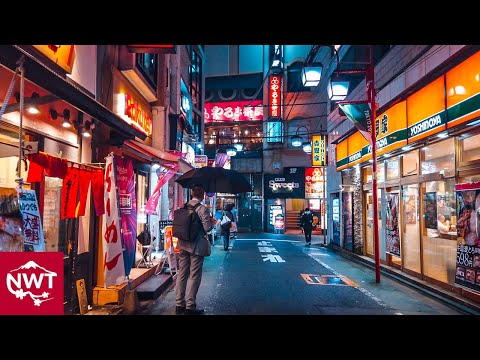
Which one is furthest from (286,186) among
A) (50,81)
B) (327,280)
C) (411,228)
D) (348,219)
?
(50,81)

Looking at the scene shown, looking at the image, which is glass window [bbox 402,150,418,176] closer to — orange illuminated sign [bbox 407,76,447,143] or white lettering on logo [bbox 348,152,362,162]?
orange illuminated sign [bbox 407,76,447,143]

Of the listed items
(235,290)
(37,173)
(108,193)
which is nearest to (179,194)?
(235,290)

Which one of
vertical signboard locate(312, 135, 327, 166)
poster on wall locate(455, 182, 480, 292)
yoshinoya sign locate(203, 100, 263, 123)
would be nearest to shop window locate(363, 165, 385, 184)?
poster on wall locate(455, 182, 480, 292)

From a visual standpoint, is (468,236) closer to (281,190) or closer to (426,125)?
(426,125)

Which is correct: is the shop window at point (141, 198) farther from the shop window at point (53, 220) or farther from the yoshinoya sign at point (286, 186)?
the yoshinoya sign at point (286, 186)

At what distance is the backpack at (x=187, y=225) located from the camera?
22.1 feet

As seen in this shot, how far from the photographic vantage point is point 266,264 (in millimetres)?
13305

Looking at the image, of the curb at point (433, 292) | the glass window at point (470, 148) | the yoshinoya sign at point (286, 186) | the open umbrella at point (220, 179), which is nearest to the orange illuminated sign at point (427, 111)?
the glass window at point (470, 148)

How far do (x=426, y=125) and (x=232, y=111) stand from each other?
27388 mm

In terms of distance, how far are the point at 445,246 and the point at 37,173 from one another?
28.9 ft

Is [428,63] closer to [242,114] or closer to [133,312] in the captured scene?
[133,312]

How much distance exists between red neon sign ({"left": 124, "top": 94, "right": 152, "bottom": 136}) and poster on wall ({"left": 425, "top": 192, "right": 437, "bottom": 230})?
864 cm

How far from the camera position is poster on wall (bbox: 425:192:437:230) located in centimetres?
941

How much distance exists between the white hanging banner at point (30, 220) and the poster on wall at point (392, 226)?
10080 millimetres
